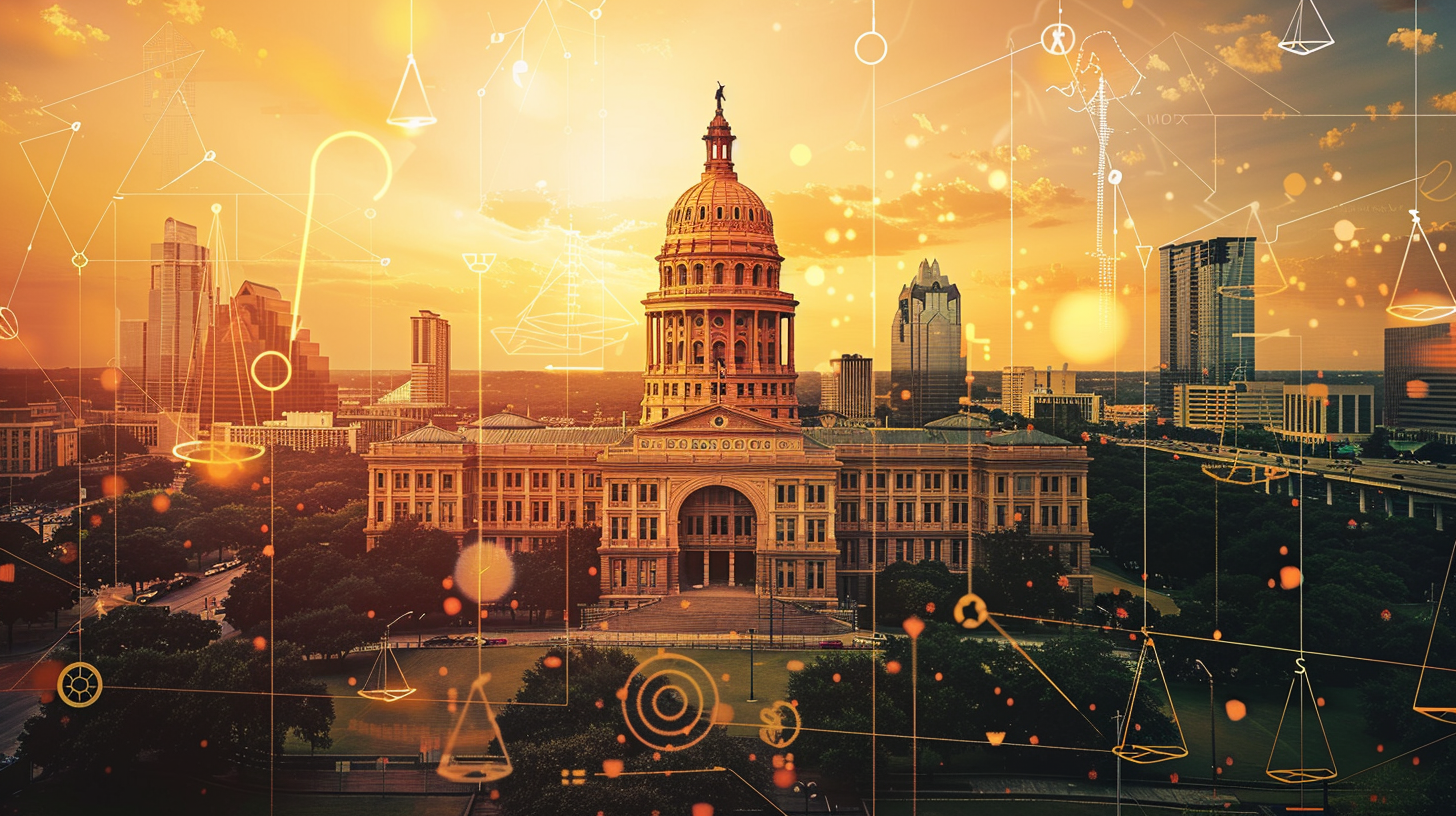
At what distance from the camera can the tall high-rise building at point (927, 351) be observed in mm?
42906

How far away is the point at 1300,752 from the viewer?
29.4 meters

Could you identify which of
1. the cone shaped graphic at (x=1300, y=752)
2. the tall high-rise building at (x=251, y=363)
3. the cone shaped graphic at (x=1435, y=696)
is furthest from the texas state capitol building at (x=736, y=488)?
the cone shaped graphic at (x=1435, y=696)

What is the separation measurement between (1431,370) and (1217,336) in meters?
7.45

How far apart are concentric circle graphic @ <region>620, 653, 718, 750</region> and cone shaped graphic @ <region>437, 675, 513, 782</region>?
4274 mm

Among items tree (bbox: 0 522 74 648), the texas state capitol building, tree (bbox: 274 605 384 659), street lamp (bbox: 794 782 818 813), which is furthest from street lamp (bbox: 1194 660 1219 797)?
tree (bbox: 0 522 74 648)

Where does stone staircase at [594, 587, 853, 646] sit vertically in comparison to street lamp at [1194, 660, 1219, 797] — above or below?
above

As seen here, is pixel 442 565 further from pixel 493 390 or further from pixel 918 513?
pixel 918 513

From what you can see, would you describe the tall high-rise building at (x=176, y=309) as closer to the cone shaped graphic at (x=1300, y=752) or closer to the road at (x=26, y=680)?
the road at (x=26, y=680)

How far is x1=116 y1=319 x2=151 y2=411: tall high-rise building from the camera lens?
34.4m

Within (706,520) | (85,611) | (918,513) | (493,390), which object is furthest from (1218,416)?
(85,611)

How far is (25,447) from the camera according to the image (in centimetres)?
3912

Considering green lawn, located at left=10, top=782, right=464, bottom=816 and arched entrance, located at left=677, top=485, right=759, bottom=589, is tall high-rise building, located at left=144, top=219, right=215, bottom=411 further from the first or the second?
arched entrance, located at left=677, top=485, right=759, bottom=589

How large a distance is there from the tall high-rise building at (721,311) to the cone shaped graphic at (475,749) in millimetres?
29633

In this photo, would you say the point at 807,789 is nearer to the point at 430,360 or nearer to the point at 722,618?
the point at 722,618
